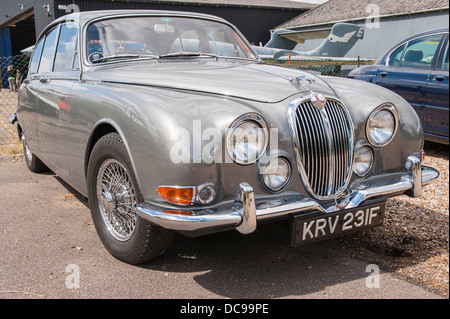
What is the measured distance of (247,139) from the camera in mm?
2195

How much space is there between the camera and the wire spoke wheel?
2.54 m

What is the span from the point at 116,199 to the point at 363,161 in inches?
63.5

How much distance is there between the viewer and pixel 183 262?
2668mm

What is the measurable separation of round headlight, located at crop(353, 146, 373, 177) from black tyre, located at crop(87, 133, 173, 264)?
4.03 ft

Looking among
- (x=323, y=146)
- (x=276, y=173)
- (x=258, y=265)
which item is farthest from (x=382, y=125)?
(x=258, y=265)

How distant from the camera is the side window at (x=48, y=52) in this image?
13.3 ft

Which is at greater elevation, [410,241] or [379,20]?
[379,20]

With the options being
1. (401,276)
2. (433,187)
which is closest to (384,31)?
(433,187)

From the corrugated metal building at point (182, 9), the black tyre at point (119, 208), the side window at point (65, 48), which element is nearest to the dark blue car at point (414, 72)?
the black tyre at point (119, 208)

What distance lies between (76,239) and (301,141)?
1.87m

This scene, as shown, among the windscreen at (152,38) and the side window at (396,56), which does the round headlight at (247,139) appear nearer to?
the windscreen at (152,38)

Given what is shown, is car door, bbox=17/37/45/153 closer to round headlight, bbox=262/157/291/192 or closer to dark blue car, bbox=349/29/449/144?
round headlight, bbox=262/157/291/192

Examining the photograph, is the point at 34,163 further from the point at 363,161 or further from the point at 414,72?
the point at 414,72
